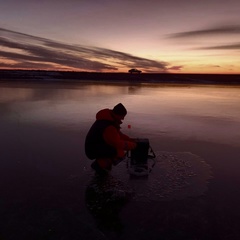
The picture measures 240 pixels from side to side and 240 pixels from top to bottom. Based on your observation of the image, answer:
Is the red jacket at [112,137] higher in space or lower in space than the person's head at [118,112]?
lower

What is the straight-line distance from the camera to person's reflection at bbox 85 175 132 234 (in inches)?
167

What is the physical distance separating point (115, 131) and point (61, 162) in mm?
1817

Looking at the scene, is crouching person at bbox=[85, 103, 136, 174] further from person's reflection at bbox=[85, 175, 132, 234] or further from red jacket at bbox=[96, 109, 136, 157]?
person's reflection at bbox=[85, 175, 132, 234]

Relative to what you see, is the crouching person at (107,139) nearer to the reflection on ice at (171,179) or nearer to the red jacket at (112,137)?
the red jacket at (112,137)

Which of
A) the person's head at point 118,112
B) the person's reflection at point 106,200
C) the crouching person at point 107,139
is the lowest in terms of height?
the person's reflection at point 106,200

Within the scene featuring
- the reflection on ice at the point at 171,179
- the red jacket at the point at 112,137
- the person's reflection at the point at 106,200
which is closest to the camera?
the person's reflection at the point at 106,200

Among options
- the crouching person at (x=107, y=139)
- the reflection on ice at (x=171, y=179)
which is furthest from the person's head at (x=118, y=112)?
the reflection on ice at (x=171, y=179)

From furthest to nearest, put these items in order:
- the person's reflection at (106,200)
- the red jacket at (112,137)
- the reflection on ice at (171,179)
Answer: the red jacket at (112,137), the reflection on ice at (171,179), the person's reflection at (106,200)

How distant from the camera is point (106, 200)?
4.95 meters

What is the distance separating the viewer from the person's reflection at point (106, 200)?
4254 millimetres

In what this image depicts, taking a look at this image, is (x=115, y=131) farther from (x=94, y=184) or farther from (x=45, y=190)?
(x=45, y=190)

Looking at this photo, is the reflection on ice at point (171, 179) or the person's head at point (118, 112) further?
the person's head at point (118, 112)

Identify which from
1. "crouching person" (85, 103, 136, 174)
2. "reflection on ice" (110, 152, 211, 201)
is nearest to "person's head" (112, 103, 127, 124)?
"crouching person" (85, 103, 136, 174)

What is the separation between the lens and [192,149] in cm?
791
